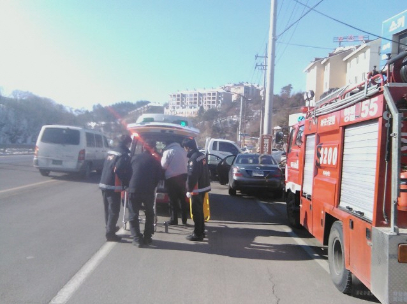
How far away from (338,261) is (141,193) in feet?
10.8

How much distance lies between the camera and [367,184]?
4164mm

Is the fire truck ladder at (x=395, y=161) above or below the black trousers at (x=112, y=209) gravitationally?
above

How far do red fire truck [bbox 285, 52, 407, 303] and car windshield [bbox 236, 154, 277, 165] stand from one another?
24.5 ft

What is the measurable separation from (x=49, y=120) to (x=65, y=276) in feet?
165

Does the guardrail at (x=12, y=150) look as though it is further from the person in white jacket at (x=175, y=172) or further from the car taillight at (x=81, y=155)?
the person in white jacket at (x=175, y=172)

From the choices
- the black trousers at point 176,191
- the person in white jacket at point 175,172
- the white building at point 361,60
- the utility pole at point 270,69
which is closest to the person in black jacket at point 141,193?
the person in white jacket at point 175,172

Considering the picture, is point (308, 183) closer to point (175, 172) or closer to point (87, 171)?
point (175, 172)

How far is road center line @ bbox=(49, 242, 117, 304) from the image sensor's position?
4.46 metres

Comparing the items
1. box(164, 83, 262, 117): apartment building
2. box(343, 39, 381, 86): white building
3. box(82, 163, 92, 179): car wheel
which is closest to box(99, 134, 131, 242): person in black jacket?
box(82, 163, 92, 179): car wheel

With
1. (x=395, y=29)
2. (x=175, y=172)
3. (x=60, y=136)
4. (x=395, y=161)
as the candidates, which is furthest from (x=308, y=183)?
(x=395, y=29)

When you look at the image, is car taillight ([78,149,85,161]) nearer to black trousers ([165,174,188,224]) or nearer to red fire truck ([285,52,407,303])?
black trousers ([165,174,188,224])

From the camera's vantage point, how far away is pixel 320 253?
676 centimetres

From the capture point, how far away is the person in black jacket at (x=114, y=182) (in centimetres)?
682

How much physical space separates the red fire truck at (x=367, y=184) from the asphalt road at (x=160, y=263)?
2.24 feet
